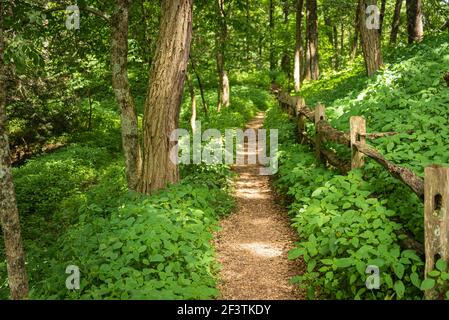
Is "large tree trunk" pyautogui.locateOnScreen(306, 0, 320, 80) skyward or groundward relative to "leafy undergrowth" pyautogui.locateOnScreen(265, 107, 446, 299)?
skyward

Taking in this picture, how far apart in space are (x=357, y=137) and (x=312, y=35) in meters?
19.0

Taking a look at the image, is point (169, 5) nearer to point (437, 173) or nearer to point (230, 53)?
point (437, 173)

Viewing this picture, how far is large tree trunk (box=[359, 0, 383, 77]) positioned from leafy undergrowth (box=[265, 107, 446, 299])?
309 inches

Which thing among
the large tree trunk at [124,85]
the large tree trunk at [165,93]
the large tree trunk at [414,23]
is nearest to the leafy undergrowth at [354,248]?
the large tree trunk at [165,93]

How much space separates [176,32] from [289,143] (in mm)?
5619

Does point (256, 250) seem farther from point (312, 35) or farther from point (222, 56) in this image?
point (312, 35)

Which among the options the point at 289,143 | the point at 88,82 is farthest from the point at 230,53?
the point at 289,143

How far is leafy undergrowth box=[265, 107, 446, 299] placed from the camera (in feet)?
13.2

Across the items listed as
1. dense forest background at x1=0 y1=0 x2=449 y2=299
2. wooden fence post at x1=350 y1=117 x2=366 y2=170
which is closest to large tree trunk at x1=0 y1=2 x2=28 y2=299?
dense forest background at x1=0 y1=0 x2=449 y2=299

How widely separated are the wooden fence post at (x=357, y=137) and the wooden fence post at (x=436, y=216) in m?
2.75

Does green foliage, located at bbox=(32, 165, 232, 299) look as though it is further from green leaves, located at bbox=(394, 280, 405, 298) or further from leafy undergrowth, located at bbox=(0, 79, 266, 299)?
green leaves, located at bbox=(394, 280, 405, 298)

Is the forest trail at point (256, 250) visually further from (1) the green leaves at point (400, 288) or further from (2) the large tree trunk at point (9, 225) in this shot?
(2) the large tree trunk at point (9, 225)

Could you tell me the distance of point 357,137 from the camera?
6770 mm
